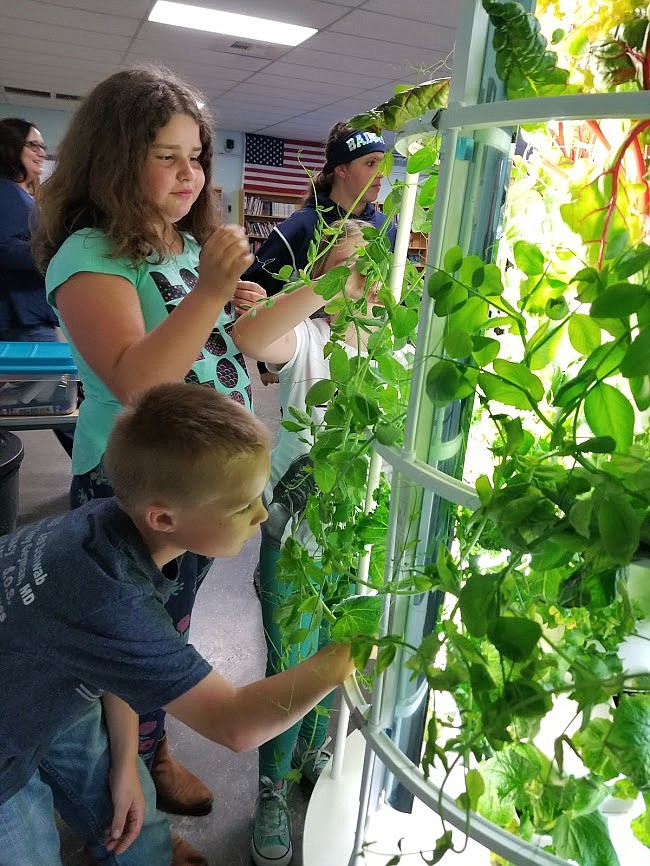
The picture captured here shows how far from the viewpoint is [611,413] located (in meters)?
0.42

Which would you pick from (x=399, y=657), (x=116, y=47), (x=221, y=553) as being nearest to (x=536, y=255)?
(x=399, y=657)

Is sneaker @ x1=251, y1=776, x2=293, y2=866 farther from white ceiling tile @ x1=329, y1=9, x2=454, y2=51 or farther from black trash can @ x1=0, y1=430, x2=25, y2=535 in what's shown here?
white ceiling tile @ x1=329, y1=9, x2=454, y2=51

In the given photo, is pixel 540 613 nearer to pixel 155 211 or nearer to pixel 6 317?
pixel 155 211

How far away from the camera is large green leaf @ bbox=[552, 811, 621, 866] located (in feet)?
1.58

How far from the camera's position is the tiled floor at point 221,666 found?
158 cm

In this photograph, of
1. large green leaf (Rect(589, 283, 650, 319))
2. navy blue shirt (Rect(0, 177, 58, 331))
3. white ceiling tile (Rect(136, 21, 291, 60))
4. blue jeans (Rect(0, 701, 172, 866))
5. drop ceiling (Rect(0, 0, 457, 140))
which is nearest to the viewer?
large green leaf (Rect(589, 283, 650, 319))

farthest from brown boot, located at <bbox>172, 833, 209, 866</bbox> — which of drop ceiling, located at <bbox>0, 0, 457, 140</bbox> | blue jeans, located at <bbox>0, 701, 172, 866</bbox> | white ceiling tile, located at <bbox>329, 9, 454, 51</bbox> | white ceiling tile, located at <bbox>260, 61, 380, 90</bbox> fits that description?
white ceiling tile, located at <bbox>260, 61, 380, 90</bbox>

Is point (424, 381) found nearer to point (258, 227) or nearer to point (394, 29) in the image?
point (394, 29)

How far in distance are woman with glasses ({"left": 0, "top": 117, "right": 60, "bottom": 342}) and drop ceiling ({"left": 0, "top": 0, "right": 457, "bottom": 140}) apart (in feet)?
3.93

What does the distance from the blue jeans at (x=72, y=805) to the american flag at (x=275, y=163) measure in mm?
9922

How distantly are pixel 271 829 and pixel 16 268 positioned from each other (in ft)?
7.70

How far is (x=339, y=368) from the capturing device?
649 millimetres

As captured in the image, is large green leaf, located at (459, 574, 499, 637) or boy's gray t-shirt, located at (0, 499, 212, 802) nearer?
large green leaf, located at (459, 574, 499, 637)

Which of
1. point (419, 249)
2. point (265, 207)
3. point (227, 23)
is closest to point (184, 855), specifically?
point (227, 23)
